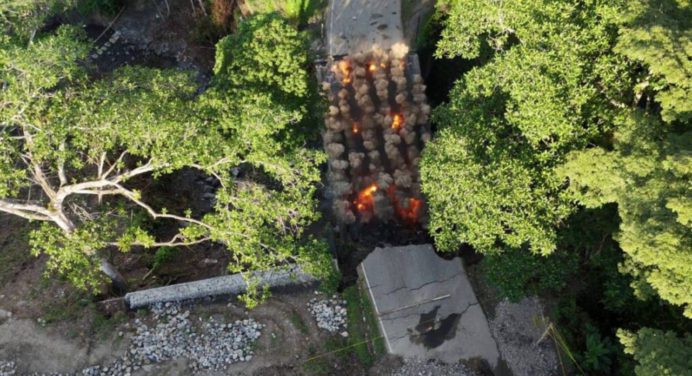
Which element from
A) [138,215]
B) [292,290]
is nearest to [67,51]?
[138,215]

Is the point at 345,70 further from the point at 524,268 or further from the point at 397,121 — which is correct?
the point at 524,268

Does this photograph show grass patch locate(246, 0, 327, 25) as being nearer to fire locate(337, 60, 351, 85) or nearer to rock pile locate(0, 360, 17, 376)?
fire locate(337, 60, 351, 85)

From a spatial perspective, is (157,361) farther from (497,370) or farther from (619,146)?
(619,146)

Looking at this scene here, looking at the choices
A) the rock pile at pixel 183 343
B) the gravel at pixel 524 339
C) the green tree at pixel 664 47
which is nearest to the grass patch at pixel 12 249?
the rock pile at pixel 183 343

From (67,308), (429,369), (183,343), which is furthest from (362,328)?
(67,308)

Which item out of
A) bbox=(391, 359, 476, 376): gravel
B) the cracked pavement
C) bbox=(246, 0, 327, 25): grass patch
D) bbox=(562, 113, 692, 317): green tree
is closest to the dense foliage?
bbox=(562, 113, 692, 317): green tree

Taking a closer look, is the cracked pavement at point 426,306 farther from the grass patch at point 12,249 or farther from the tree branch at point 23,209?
the grass patch at point 12,249
